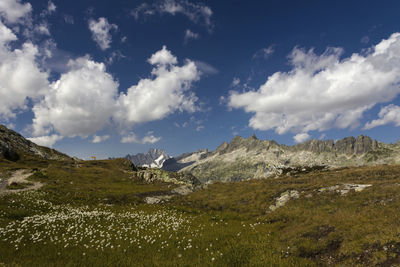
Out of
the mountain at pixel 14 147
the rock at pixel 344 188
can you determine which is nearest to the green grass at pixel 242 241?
the rock at pixel 344 188

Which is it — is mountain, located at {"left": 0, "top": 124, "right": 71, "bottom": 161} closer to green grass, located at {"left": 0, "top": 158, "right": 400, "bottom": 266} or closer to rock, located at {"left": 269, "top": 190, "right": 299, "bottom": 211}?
green grass, located at {"left": 0, "top": 158, "right": 400, "bottom": 266}

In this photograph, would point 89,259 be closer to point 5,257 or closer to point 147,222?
point 5,257

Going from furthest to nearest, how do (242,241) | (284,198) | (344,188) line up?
(284,198) → (344,188) → (242,241)

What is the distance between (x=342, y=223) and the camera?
1338cm

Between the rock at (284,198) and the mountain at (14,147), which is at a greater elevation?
the mountain at (14,147)

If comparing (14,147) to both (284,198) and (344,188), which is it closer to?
(284,198)

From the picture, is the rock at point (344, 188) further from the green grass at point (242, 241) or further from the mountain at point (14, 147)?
the mountain at point (14, 147)

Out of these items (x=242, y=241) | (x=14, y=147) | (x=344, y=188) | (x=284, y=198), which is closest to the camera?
(x=242, y=241)

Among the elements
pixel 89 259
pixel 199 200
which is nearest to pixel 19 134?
pixel 199 200

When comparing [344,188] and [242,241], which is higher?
[344,188]

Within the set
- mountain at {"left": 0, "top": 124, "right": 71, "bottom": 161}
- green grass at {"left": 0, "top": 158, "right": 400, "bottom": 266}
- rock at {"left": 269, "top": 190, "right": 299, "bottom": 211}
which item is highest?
mountain at {"left": 0, "top": 124, "right": 71, "bottom": 161}

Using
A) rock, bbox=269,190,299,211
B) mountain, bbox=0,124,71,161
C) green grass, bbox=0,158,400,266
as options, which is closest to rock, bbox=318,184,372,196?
green grass, bbox=0,158,400,266

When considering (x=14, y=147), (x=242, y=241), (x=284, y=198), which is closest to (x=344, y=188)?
(x=284, y=198)

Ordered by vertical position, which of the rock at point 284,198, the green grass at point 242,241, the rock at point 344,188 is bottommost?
the green grass at point 242,241
